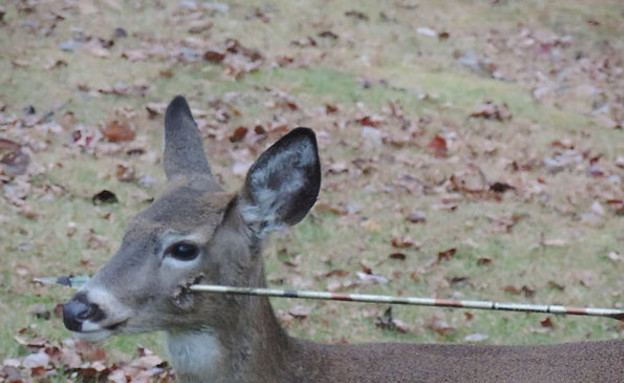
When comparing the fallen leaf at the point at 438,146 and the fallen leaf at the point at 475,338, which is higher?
the fallen leaf at the point at 475,338

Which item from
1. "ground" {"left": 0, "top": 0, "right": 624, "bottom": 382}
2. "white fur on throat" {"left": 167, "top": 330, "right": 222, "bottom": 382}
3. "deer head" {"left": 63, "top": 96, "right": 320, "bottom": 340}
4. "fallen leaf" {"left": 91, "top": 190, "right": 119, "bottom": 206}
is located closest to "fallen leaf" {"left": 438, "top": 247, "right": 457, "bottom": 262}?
"ground" {"left": 0, "top": 0, "right": 624, "bottom": 382}

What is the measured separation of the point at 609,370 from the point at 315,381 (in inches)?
40.3

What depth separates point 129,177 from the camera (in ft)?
25.1

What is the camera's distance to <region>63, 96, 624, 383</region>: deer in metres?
3.37

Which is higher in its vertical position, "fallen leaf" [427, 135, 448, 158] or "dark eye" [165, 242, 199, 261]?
"dark eye" [165, 242, 199, 261]

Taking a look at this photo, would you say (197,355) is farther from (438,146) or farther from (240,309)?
(438,146)

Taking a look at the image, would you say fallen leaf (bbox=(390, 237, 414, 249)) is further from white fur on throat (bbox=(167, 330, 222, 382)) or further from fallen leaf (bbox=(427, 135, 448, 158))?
white fur on throat (bbox=(167, 330, 222, 382))

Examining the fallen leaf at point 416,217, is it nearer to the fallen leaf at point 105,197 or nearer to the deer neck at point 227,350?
the fallen leaf at point 105,197

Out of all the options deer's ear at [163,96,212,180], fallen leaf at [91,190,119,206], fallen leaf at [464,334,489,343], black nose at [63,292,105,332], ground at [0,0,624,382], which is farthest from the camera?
fallen leaf at [91,190,119,206]

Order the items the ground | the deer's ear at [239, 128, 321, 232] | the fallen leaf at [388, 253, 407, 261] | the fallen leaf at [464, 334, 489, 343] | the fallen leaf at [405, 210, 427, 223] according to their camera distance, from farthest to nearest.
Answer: the fallen leaf at [405, 210, 427, 223] → the fallen leaf at [388, 253, 407, 261] → the ground → the fallen leaf at [464, 334, 489, 343] → the deer's ear at [239, 128, 321, 232]

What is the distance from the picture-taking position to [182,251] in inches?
135

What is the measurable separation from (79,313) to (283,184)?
0.79 metres

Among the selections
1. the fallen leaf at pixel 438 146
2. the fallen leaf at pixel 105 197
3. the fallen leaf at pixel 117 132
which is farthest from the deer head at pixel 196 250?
the fallen leaf at pixel 438 146

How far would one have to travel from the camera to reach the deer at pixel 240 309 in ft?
11.0
